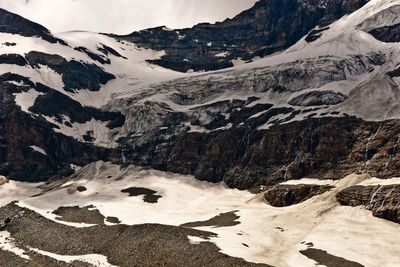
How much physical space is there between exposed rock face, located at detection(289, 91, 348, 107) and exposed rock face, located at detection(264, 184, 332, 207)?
4394cm

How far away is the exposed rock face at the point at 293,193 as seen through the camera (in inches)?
3307

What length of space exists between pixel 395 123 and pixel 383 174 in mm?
19597

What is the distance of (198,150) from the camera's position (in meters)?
128

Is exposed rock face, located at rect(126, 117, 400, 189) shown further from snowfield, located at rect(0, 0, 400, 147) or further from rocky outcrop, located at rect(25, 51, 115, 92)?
rocky outcrop, located at rect(25, 51, 115, 92)

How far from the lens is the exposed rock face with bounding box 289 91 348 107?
121 metres

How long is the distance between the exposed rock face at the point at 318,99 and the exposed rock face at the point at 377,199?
49.5 meters

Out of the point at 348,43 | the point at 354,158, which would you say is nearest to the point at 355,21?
the point at 348,43

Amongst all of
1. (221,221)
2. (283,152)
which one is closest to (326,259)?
(221,221)

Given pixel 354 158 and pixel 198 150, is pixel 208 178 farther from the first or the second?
pixel 354 158

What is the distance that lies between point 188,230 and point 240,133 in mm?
67450

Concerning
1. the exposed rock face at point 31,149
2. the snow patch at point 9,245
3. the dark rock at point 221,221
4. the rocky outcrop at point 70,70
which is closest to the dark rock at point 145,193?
the dark rock at point 221,221

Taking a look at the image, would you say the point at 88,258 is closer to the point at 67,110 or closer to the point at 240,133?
the point at 240,133

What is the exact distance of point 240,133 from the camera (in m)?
124

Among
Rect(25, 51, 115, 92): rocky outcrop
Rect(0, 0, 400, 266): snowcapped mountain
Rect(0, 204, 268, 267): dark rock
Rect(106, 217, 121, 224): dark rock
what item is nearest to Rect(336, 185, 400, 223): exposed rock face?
Rect(0, 0, 400, 266): snowcapped mountain
